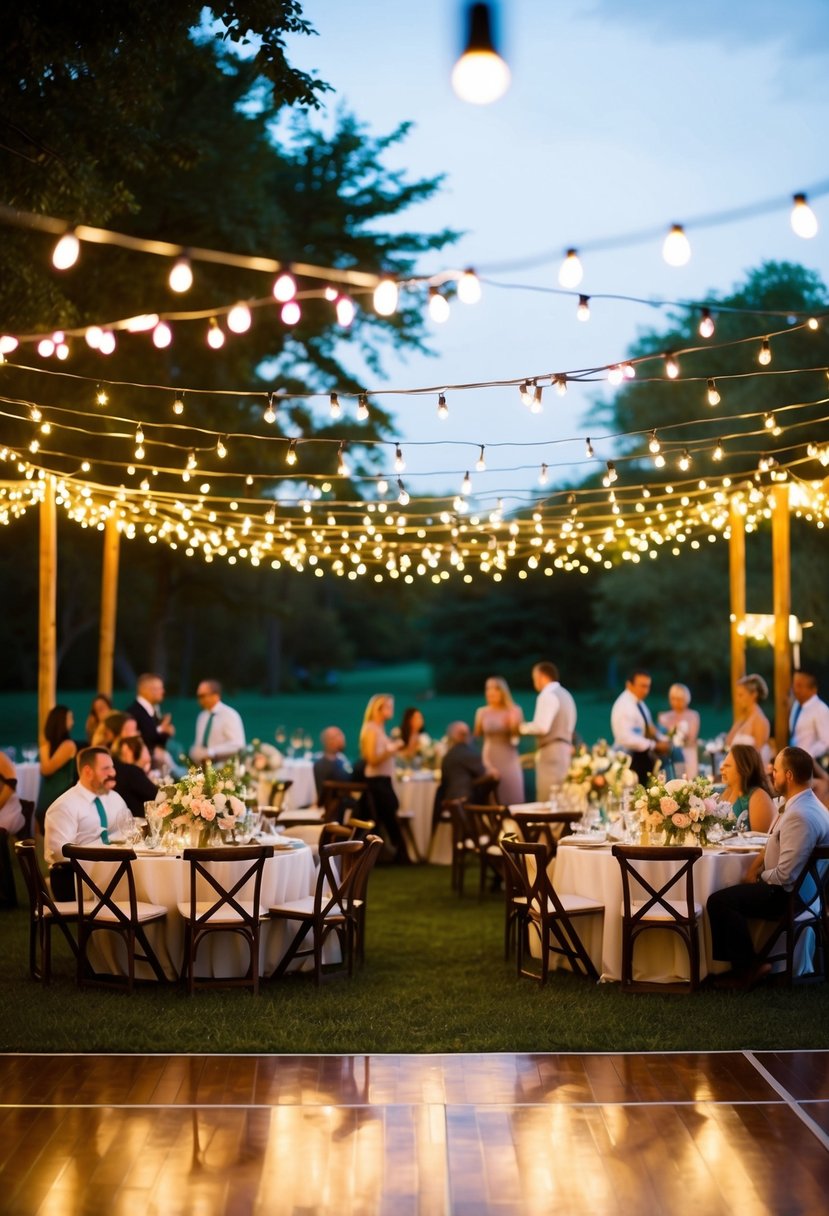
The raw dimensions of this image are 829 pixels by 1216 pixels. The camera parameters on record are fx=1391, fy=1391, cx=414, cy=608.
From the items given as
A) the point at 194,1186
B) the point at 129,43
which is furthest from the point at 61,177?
the point at 194,1186

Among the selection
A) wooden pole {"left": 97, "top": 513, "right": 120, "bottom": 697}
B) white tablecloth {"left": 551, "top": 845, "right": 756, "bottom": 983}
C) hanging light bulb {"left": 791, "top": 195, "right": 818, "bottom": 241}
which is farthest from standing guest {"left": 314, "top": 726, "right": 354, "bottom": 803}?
hanging light bulb {"left": 791, "top": 195, "right": 818, "bottom": 241}

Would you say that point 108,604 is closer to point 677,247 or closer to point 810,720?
point 810,720

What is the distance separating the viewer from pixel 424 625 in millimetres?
43000

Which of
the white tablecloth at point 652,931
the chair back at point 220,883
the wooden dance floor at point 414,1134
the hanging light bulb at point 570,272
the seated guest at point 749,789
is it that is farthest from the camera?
the seated guest at point 749,789

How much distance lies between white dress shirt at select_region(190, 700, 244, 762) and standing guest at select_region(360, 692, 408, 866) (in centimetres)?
108

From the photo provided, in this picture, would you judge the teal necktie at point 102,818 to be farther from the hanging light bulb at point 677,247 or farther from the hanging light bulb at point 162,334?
the hanging light bulb at point 677,247

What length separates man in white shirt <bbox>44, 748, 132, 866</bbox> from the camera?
7879mm

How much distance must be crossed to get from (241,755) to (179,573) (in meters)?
10.3

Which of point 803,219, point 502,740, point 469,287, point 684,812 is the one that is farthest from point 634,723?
point 803,219

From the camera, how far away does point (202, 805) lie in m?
7.78

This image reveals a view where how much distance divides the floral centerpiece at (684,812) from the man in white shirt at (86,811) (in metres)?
3.10

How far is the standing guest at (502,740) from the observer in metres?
11.9

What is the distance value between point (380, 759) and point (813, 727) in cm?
368

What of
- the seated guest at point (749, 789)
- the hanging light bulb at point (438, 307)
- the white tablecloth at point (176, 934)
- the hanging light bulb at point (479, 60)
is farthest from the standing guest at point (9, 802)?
the hanging light bulb at point (479, 60)
